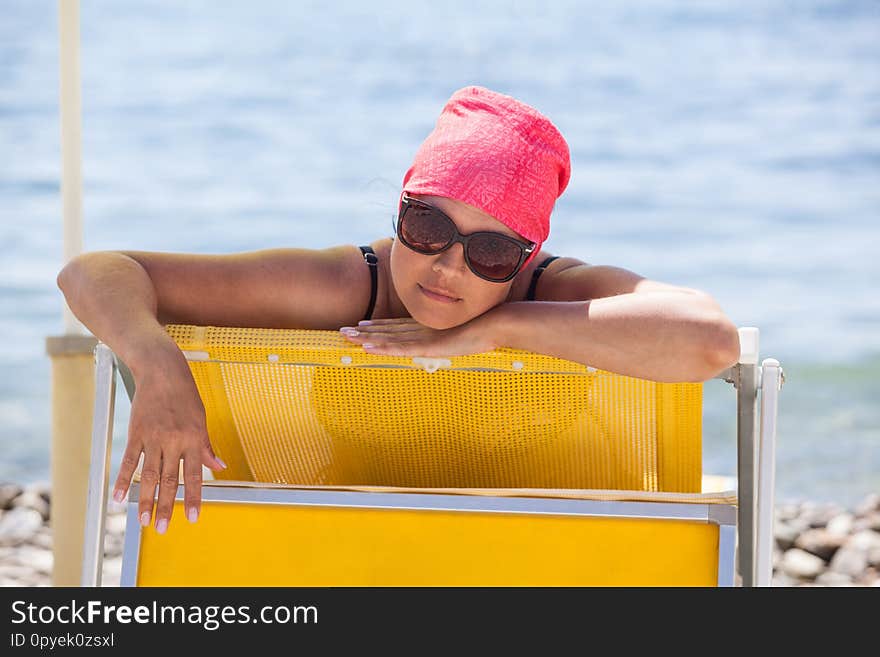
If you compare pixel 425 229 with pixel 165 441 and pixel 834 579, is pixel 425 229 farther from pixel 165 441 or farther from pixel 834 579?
pixel 834 579

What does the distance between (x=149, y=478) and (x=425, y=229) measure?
87cm

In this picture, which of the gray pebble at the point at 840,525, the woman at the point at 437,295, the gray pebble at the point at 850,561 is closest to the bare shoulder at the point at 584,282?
the woman at the point at 437,295

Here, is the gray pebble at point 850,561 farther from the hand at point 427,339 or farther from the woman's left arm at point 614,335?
the hand at point 427,339

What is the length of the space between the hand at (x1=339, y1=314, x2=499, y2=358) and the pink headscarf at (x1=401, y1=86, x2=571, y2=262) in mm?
344

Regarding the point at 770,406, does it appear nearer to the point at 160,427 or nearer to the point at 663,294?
the point at 663,294

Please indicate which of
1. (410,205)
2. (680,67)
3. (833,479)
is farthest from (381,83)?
(410,205)

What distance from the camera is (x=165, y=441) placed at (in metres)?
2.13

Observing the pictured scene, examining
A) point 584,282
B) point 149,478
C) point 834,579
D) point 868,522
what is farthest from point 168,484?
point 868,522

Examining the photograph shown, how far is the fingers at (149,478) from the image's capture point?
2.14 metres

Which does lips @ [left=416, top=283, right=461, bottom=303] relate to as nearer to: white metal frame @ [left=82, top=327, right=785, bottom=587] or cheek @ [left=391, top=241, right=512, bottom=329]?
cheek @ [left=391, top=241, right=512, bottom=329]

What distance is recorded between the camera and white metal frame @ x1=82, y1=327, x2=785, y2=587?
2.14 meters

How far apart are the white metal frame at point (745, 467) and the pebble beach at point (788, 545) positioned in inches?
191

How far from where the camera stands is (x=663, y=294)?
2.28 meters

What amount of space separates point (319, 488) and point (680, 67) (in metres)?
19.0
